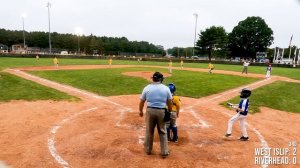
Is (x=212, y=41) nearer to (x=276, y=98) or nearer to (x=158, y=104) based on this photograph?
(x=276, y=98)

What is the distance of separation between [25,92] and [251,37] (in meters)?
83.3

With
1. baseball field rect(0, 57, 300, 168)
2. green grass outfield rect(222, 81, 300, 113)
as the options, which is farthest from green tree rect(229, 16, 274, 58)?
baseball field rect(0, 57, 300, 168)

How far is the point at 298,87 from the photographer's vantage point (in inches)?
933

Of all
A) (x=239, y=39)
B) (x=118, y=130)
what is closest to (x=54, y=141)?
→ (x=118, y=130)

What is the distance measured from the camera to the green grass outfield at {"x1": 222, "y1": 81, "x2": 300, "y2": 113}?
16172 mm

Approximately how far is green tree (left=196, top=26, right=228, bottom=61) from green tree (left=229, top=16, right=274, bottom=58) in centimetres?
318

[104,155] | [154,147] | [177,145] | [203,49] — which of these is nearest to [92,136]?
[104,155]

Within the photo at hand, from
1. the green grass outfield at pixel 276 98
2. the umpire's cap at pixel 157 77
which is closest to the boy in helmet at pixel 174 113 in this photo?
the umpire's cap at pixel 157 77

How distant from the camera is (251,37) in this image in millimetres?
86562

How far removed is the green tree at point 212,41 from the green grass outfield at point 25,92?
2965 inches

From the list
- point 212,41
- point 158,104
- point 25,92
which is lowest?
point 25,92

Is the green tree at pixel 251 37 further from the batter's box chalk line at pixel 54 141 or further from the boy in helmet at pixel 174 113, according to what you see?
the boy in helmet at pixel 174 113

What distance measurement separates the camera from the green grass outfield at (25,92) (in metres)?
15.1

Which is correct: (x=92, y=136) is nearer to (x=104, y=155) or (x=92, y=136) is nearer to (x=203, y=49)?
(x=104, y=155)
